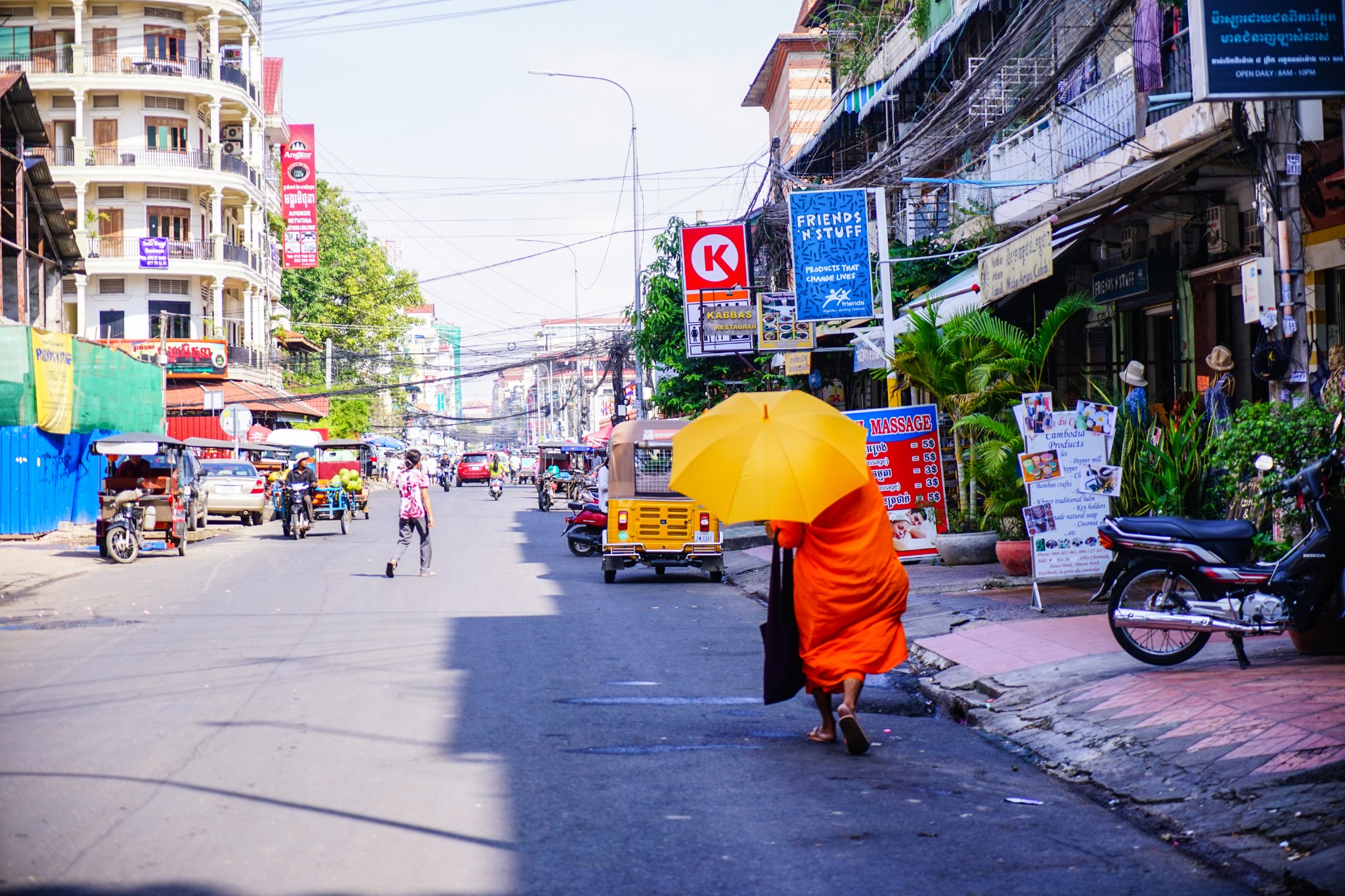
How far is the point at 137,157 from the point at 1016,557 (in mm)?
47632

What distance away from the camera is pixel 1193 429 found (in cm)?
1166

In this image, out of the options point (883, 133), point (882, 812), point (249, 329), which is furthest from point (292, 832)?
point (249, 329)

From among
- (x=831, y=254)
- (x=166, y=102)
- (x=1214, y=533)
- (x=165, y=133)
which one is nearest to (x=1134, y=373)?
(x=1214, y=533)

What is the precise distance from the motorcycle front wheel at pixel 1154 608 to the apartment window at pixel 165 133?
52.0 metres

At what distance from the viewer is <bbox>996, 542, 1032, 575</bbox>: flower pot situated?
13.9 m

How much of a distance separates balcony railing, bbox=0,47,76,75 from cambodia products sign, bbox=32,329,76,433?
29.9 meters

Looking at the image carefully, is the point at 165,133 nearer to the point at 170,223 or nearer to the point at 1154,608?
the point at 170,223

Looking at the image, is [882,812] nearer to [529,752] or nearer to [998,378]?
[529,752]

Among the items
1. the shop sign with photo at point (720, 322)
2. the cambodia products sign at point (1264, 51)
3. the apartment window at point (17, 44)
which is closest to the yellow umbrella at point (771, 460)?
the cambodia products sign at point (1264, 51)

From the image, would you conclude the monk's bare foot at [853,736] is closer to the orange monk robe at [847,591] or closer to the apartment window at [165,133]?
the orange monk robe at [847,591]

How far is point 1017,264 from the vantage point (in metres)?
14.6

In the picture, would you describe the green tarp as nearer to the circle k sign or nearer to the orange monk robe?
the circle k sign

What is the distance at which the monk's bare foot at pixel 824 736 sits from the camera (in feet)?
24.1

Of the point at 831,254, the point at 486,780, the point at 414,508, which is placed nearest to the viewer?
the point at 486,780
